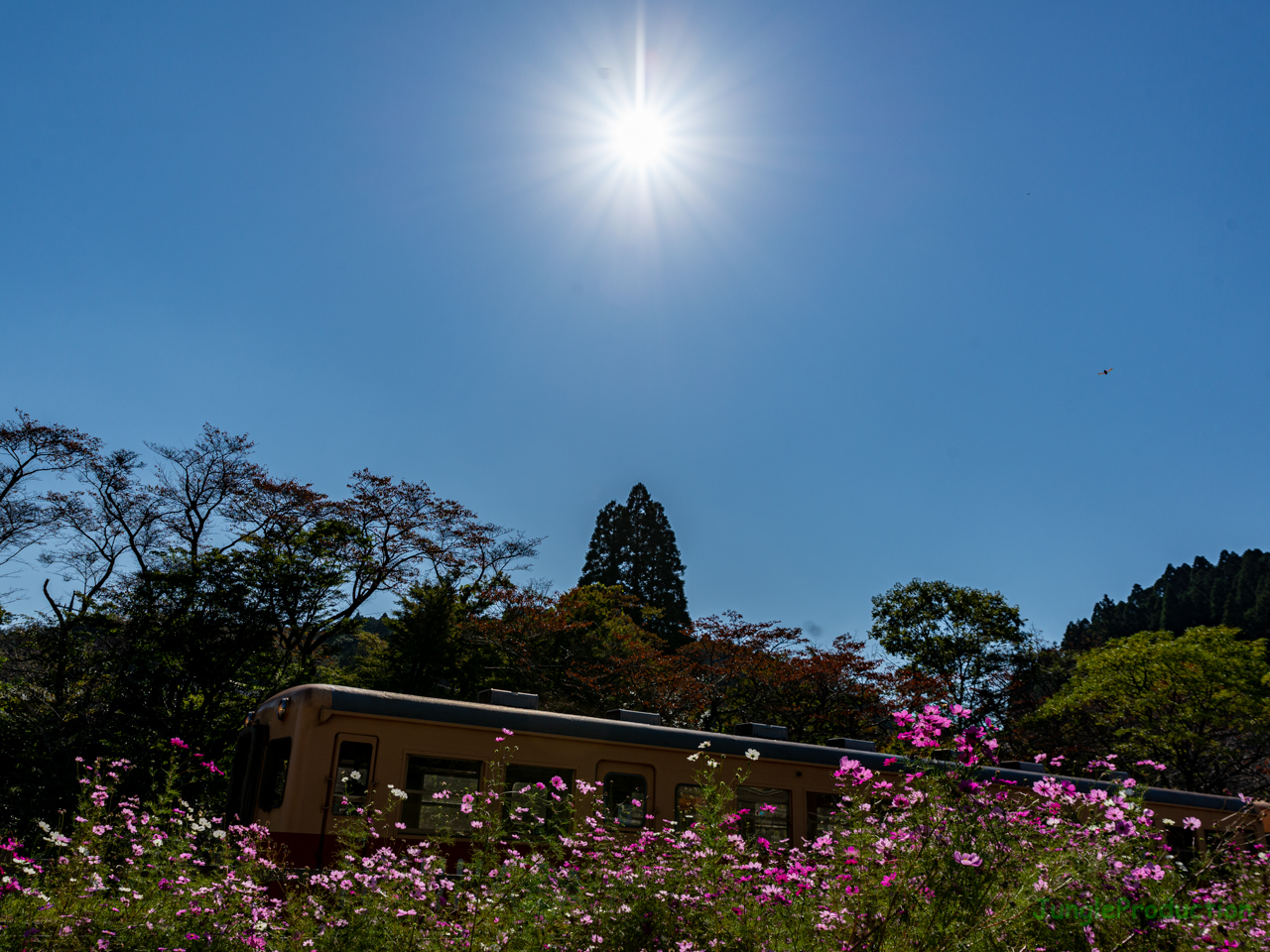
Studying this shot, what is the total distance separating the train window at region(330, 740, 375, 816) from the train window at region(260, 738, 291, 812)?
593 millimetres

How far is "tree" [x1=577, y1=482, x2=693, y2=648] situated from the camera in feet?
135

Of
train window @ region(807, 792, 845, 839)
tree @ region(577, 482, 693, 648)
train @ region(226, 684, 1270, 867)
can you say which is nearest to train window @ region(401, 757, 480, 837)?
train @ region(226, 684, 1270, 867)

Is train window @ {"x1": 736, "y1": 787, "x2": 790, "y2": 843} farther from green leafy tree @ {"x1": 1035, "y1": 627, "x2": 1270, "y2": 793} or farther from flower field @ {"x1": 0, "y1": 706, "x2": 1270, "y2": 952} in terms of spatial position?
green leafy tree @ {"x1": 1035, "y1": 627, "x2": 1270, "y2": 793}

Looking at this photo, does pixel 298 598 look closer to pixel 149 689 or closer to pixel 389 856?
pixel 149 689

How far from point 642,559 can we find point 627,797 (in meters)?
33.7

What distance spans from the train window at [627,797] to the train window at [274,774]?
3.54m

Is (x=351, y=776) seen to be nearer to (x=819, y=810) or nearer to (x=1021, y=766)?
(x=819, y=810)

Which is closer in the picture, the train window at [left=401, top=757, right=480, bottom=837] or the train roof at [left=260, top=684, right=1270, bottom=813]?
the train window at [left=401, top=757, right=480, bottom=837]

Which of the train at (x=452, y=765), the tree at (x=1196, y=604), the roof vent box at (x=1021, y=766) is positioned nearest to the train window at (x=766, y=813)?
the train at (x=452, y=765)

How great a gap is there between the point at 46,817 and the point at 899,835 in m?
19.9

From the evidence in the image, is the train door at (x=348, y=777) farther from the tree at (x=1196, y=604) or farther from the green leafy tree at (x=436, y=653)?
the tree at (x=1196, y=604)

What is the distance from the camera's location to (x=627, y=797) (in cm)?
912

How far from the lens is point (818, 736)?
82.6 ft

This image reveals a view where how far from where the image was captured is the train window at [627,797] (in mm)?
8953
